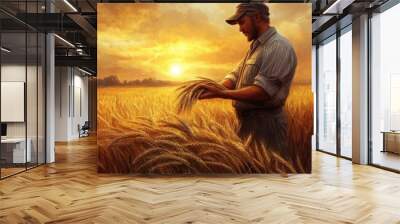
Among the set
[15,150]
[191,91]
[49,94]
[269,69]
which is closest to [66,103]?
[49,94]

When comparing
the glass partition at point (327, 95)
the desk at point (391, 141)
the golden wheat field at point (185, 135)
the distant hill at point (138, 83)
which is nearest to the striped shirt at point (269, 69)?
the golden wheat field at point (185, 135)

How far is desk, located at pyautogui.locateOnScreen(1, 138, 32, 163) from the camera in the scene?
7.40 m

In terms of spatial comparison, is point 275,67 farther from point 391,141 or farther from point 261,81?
point 391,141

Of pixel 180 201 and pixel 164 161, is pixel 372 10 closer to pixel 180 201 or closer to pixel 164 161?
pixel 164 161

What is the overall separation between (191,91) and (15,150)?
3.65 m

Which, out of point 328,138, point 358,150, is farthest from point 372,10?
point 328,138

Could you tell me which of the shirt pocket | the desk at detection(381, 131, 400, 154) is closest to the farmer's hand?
the shirt pocket

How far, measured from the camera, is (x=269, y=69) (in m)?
7.30

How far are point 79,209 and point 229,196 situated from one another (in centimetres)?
198

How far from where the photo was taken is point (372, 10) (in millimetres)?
8461

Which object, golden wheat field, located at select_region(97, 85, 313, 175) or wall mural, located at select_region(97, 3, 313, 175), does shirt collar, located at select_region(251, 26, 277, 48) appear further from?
golden wheat field, located at select_region(97, 85, 313, 175)

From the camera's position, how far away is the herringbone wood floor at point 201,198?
4.38 meters

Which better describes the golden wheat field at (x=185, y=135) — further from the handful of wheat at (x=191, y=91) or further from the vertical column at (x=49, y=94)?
the vertical column at (x=49, y=94)

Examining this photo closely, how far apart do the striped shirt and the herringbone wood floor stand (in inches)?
55.3
